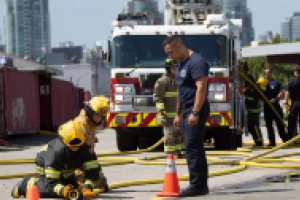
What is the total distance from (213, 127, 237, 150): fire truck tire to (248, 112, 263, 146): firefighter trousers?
98cm

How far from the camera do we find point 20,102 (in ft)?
88.5

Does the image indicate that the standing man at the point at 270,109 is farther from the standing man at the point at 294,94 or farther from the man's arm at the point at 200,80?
the man's arm at the point at 200,80

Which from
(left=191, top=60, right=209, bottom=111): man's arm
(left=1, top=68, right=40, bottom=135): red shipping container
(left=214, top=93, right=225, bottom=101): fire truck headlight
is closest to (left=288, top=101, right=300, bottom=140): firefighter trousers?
(left=214, top=93, right=225, bottom=101): fire truck headlight

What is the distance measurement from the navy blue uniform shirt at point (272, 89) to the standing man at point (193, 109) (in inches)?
338

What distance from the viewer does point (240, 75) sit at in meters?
17.8

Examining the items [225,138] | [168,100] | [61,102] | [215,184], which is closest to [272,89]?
[225,138]

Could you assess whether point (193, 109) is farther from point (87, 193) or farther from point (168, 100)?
point (168, 100)

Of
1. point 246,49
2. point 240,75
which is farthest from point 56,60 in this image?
point 240,75

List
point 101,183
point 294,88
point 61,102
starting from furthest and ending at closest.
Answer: point 61,102, point 294,88, point 101,183

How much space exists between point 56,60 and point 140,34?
15182 centimetres

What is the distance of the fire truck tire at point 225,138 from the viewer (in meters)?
16.4

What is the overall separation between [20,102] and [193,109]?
18571mm

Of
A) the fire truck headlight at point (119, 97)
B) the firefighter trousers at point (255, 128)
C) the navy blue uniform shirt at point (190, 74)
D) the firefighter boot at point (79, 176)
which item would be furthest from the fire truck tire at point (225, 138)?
the firefighter boot at point (79, 176)

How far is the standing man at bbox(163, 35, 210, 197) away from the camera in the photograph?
8.99 m
